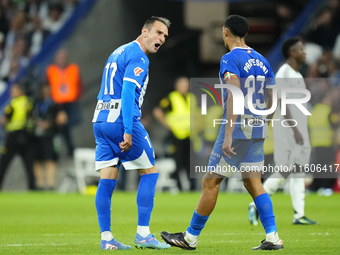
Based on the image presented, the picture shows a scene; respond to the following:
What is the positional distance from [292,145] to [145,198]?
2913mm

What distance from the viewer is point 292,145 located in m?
7.98

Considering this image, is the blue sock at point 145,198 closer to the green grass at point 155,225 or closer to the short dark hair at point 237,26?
the green grass at point 155,225

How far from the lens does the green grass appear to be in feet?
19.4

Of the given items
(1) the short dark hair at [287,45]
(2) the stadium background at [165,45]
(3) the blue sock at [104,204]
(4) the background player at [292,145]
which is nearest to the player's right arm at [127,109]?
(3) the blue sock at [104,204]

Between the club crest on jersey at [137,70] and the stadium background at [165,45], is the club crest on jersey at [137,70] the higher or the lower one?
the lower one

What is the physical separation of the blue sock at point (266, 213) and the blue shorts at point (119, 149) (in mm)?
1096

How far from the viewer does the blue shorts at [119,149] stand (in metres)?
5.74

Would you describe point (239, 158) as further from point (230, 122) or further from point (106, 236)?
point (106, 236)

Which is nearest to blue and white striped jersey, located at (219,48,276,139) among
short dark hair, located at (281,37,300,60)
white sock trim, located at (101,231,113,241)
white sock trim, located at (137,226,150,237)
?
white sock trim, located at (137,226,150,237)

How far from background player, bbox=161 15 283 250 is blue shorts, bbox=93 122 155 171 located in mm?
639

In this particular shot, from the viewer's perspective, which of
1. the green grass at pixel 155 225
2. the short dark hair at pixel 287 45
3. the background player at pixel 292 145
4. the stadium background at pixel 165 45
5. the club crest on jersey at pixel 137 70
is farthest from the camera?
the stadium background at pixel 165 45

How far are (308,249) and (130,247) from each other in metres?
1.68

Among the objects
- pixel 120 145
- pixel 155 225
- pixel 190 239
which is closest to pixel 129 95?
pixel 120 145

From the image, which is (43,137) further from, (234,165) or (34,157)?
(234,165)
